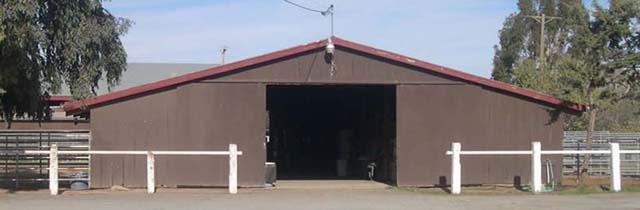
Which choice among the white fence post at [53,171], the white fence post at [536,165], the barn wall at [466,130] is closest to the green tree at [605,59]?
the barn wall at [466,130]

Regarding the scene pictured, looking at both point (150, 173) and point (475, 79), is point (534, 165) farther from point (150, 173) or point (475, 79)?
point (150, 173)

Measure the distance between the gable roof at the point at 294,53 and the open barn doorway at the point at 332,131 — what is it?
2.30 metres

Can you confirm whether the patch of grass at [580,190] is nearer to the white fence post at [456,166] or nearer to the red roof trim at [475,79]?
the red roof trim at [475,79]

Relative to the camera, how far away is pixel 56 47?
20078 mm

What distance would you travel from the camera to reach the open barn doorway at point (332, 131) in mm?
26312

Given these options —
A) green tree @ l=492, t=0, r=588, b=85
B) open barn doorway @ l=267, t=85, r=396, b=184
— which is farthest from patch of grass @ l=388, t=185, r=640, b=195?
green tree @ l=492, t=0, r=588, b=85

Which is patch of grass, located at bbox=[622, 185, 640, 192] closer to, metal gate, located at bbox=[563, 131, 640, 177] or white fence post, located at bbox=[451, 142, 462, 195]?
white fence post, located at bbox=[451, 142, 462, 195]

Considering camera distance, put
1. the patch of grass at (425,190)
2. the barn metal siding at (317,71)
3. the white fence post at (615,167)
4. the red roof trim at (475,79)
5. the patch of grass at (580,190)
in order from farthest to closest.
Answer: the red roof trim at (475,79)
the barn metal siding at (317,71)
the patch of grass at (425,190)
the white fence post at (615,167)
the patch of grass at (580,190)

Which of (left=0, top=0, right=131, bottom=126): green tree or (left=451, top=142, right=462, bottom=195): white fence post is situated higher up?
(left=0, top=0, right=131, bottom=126): green tree

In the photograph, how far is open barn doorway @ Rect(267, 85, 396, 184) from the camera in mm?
26312

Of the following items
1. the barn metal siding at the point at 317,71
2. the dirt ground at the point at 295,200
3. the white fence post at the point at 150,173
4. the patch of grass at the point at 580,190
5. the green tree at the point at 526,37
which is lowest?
the dirt ground at the point at 295,200

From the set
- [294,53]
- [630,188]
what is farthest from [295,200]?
[630,188]

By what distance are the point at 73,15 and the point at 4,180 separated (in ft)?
16.7

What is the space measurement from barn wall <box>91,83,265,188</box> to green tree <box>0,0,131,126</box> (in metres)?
1.09
